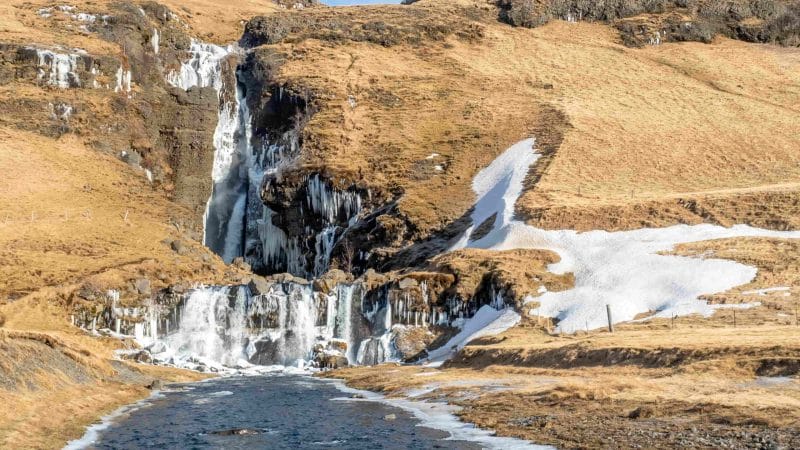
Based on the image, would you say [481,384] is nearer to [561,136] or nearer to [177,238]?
[177,238]

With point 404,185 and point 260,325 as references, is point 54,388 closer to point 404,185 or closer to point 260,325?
point 260,325

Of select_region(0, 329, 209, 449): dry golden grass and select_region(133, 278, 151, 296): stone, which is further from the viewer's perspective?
select_region(133, 278, 151, 296): stone

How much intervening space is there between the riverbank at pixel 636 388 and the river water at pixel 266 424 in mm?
2531

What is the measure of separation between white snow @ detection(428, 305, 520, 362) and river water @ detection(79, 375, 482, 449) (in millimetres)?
13275

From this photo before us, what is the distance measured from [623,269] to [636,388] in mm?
28120

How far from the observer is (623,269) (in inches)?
2223

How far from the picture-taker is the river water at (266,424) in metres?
26.5

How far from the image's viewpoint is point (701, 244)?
191 ft

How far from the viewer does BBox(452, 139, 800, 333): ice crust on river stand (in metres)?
51.1

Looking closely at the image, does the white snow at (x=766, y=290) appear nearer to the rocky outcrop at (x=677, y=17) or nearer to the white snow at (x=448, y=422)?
the white snow at (x=448, y=422)

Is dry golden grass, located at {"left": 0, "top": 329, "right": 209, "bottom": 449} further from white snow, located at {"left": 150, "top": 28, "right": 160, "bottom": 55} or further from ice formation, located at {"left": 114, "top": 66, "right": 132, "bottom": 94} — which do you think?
white snow, located at {"left": 150, "top": 28, "right": 160, "bottom": 55}

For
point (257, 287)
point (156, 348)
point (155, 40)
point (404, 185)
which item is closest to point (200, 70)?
point (155, 40)

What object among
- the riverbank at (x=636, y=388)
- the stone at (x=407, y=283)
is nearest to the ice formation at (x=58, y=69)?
the stone at (x=407, y=283)

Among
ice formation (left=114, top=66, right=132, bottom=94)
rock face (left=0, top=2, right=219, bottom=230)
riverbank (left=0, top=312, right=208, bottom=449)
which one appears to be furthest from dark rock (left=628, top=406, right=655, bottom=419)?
ice formation (left=114, top=66, right=132, bottom=94)
